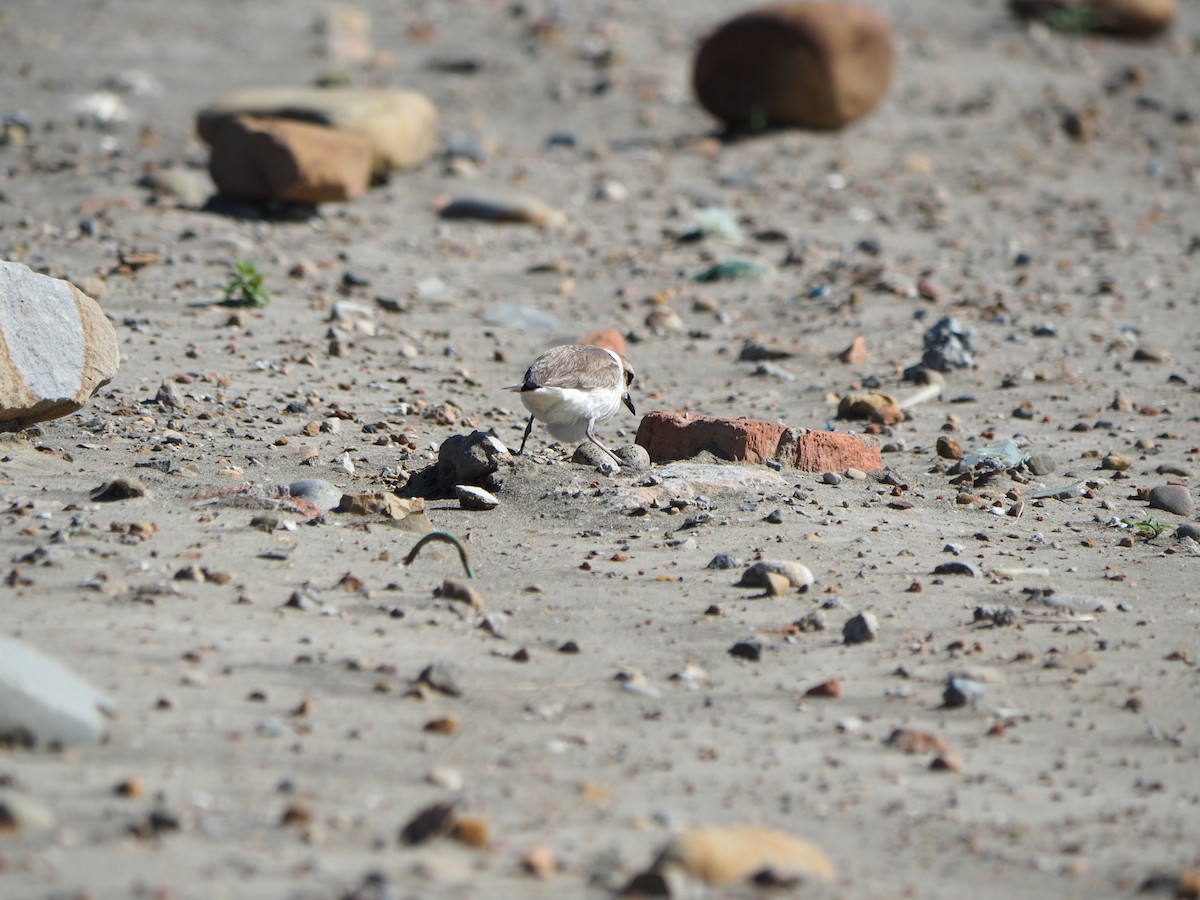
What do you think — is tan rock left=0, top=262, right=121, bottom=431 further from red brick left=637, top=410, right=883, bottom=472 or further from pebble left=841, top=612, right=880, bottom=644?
pebble left=841, top=612, right=880, bottom=644

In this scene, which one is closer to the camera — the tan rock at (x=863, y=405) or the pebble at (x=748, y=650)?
the pebble at (x=748, y=650)

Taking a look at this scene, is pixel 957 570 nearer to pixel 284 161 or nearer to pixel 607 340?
pixel 607 340

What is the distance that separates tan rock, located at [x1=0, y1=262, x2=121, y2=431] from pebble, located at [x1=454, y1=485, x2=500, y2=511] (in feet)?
4.72

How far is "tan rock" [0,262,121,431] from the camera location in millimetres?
4914

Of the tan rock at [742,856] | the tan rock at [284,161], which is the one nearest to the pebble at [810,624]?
the tan rock at [742,856]

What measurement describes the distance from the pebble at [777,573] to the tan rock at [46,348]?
2589mm

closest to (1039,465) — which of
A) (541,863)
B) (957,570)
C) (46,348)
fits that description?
(957,570)

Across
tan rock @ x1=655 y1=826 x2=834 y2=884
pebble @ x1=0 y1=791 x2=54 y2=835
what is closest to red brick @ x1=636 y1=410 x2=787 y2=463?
tan rock @ x1=655 y1=826 x2=834 y2=884

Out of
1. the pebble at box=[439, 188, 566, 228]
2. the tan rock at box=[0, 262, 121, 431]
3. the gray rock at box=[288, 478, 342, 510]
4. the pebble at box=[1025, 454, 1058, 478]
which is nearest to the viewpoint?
the tan rock at box=[0, 262, 121, 431]

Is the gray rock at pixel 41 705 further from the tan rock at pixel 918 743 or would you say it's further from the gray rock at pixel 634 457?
the gray rock at pixel 634 457

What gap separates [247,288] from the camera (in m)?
7.55

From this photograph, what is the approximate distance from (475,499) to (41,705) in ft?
7.65

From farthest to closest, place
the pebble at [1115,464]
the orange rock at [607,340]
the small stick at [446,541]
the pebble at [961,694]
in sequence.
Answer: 1. the orange rock at [607,340]
2. the pebble at [1115,464]
3. the small stick at [446,541]
4. the pebble at [961,694]

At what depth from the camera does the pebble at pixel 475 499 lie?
17.1 feet
